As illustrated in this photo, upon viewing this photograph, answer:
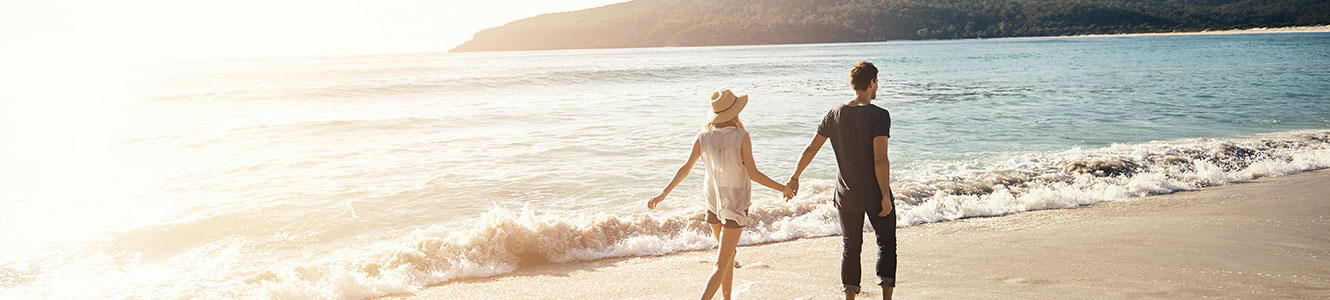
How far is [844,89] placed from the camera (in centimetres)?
3084

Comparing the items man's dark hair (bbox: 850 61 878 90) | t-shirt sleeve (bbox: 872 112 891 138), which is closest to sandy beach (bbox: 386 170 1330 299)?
t-shirt sleeve (bbox: 872 112 891 138)

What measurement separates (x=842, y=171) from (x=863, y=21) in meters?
153

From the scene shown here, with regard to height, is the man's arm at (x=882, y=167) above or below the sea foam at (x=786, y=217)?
above

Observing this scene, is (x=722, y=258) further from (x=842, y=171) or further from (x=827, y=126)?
(x=827, y=126)

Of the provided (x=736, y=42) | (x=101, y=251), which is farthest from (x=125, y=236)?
(x=736, y=42)

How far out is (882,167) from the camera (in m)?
3.81

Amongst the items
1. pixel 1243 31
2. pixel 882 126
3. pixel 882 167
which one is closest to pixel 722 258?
pixel 882 167

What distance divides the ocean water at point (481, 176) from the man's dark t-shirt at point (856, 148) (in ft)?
9.41

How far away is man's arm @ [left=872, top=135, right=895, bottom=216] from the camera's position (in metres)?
3.77

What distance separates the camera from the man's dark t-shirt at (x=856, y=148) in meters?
3.80

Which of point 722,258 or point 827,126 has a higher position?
point 827,126

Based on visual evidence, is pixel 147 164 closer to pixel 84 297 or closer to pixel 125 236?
pixel 125 236

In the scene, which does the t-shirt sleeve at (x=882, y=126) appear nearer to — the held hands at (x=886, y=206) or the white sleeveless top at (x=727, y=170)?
the held hands at (x=886, y=206)

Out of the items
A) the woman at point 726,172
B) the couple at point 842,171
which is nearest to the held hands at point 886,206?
the couple at point 842,171
